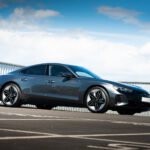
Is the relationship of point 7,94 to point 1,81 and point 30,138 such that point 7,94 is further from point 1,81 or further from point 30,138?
point 30,138

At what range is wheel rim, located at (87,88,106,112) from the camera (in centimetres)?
1412

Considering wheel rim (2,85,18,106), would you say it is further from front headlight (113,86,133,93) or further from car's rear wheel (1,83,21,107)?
front headlight (113,86,133,93)

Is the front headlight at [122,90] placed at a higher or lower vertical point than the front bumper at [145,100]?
higher

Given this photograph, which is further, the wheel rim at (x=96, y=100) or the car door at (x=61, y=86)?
the car door at (x=61, y=86)

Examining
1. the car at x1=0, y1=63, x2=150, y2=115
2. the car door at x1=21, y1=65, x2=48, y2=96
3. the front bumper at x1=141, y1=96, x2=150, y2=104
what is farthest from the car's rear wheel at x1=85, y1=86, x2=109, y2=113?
the car door at x1=21, y1=65, x2=48, y2=96

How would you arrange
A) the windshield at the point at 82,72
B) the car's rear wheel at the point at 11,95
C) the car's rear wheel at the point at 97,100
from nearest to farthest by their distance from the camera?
the car's rear wheel at the point at 97,100, the windshield at the point at 82,72, the car's rear wheel at the point at 11,95

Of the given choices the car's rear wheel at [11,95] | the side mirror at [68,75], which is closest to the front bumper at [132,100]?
the side mirror at [68,75]

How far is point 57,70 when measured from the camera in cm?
1556

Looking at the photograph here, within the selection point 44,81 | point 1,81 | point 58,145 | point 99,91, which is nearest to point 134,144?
point 58,145

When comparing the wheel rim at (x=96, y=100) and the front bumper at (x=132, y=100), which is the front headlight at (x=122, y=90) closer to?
the front bumper at (x=132, y=100)

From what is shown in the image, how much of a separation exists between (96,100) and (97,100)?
35mm

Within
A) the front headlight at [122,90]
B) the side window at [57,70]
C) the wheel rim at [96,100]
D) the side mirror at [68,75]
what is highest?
the side window at [57,70]

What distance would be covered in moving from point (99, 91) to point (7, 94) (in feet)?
10.4

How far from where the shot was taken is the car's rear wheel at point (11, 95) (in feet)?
51.8
